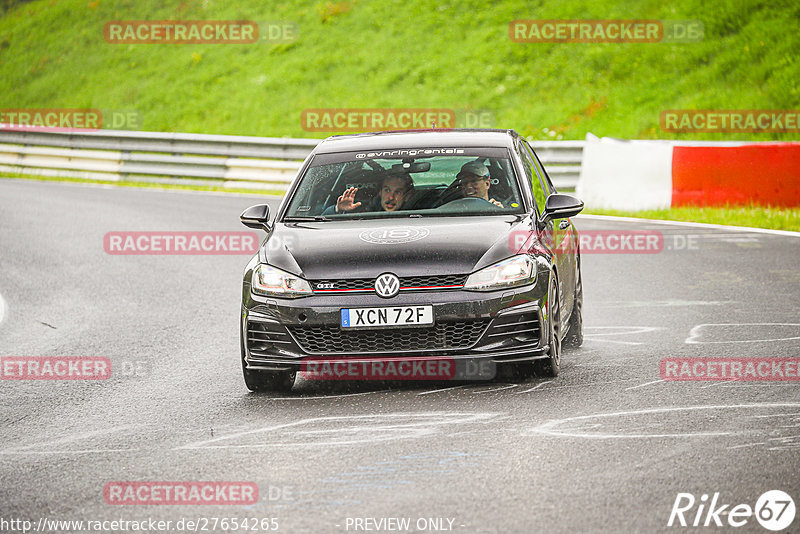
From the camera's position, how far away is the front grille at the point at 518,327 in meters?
7.14

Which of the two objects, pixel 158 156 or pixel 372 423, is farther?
pixel 158 156

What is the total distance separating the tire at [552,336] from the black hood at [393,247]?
41 cm

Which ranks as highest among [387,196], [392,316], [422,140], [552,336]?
[422,140]

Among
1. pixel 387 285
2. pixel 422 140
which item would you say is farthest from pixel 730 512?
pixel 422 140

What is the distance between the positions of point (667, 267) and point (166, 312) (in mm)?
5566

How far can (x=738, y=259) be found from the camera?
13.6m

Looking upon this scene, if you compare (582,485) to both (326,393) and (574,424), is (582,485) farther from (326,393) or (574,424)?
(326,393)

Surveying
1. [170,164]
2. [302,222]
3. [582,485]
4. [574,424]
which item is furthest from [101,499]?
[170,164]

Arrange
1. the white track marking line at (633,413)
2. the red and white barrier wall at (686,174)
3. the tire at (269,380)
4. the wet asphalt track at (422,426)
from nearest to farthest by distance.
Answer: the wet asphalt track at (422,426) → the white track marking line at (633,413) → the tire at (269,380) → the red and white barrier wall at (686,174)

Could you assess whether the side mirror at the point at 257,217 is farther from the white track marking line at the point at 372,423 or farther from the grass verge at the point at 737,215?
the grass verge at the point at 737,215

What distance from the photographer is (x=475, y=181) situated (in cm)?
829

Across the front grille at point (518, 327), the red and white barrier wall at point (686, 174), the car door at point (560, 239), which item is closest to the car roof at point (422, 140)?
the car door at point (560, 239)

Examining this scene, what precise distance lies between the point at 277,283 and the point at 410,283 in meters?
0.82

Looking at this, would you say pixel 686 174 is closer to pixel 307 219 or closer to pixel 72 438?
pixel 307 219
